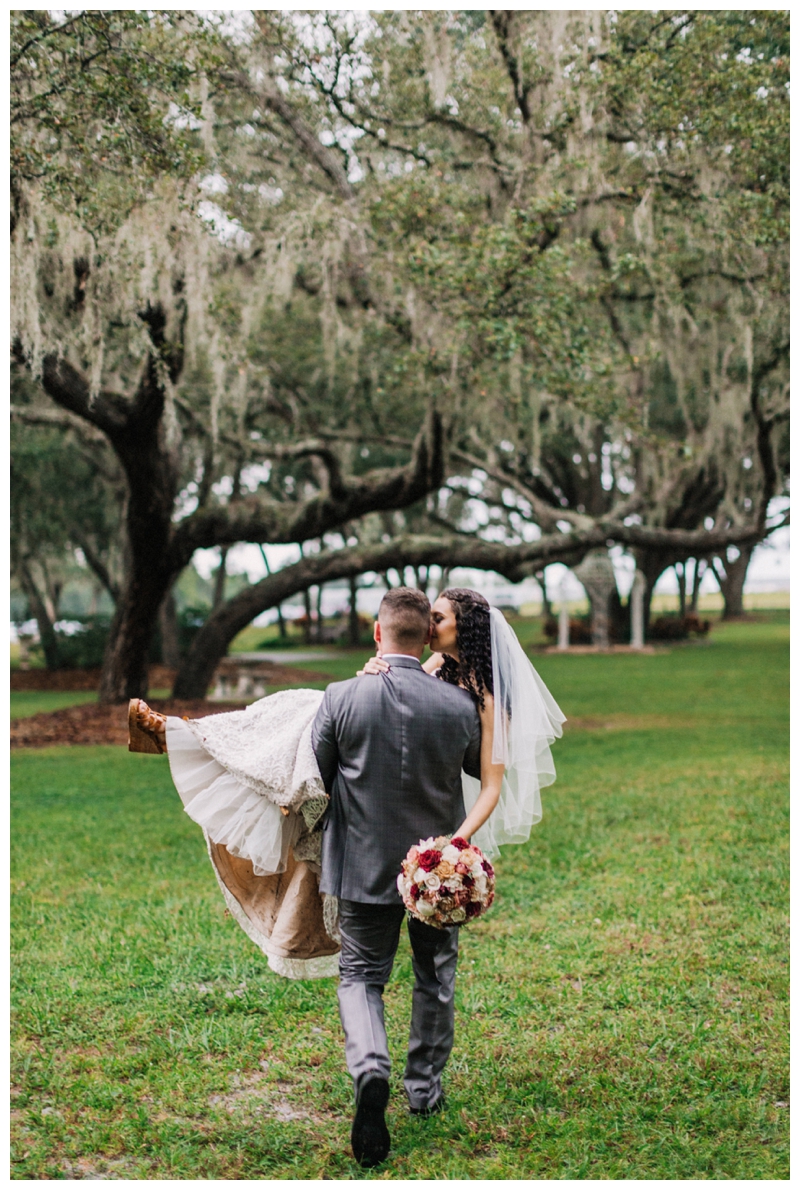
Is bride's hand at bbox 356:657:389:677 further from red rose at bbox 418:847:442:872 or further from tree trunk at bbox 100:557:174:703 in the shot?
tree trunk at bbox 100:557:174:703

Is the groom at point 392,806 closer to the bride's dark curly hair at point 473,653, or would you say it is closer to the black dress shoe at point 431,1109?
the black dress shoe at point 431,1109

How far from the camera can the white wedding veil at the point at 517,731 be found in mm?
3275

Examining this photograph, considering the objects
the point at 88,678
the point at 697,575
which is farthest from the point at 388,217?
the point at 697,575

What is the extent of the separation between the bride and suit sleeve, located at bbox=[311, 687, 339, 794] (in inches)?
1.5

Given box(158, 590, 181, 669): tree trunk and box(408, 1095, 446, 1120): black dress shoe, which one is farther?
box(158, 590, 181, 669): tree trunk

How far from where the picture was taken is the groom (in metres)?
3.04

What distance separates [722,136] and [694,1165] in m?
8.58

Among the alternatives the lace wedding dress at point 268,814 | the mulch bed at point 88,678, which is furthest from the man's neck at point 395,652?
the mulch bed at point 88,678

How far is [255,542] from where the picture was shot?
12320mm

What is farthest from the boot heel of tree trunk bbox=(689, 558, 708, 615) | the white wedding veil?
tree trunk bbox=(689, 558, 708, 615)

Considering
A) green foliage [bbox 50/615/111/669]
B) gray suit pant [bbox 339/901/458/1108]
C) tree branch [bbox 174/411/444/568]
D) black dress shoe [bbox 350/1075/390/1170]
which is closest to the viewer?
black dress shoe [bbox 350/1075/390/1170]

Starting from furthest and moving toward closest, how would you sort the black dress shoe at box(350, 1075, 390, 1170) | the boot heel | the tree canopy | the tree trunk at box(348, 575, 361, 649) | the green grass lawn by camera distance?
the tree trunk at box(348, 575, 361, 649) < the tree canopy < the boot heel < the green grass lawn < the black dress shoe at box(350, 1075, 390, 1170)

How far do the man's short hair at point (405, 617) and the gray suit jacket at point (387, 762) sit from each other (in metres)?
0.08

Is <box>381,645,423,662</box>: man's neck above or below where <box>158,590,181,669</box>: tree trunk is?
above
